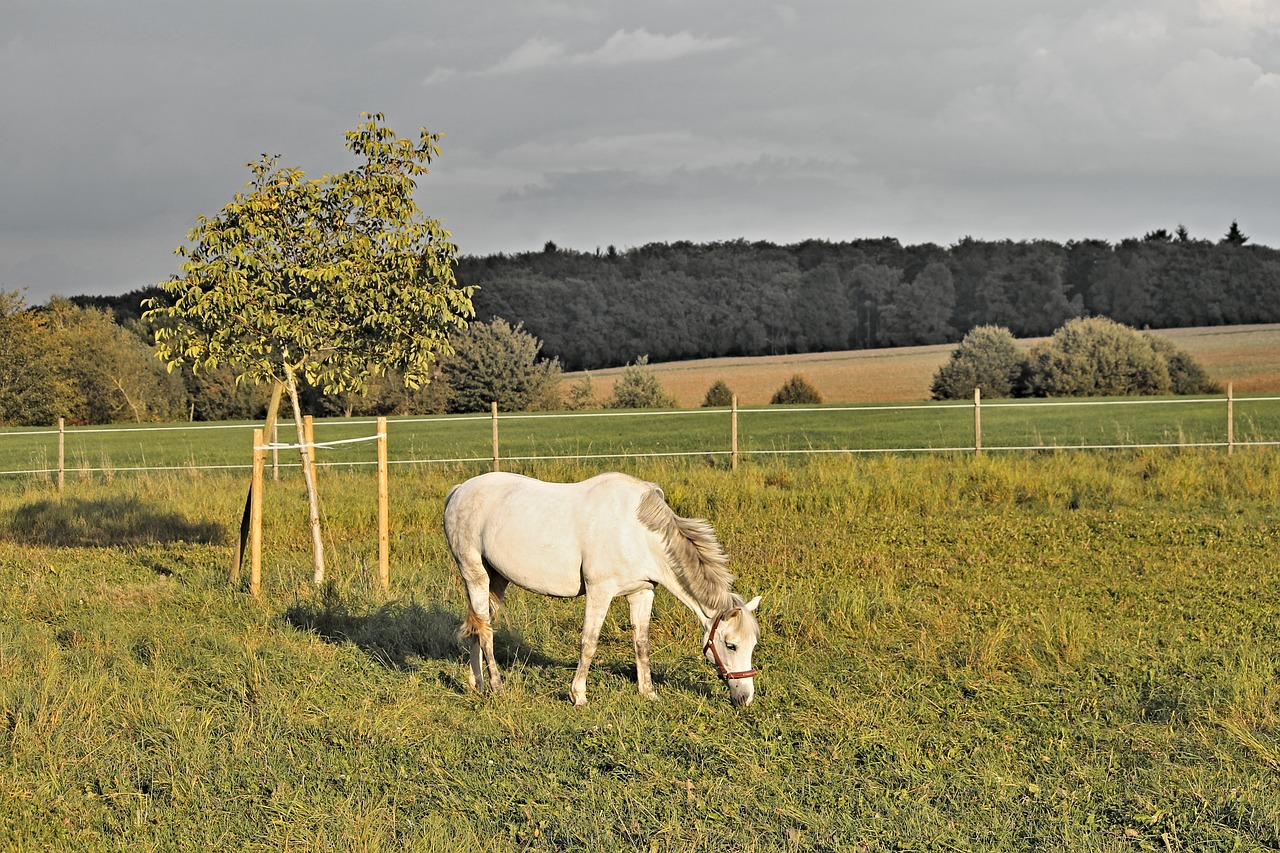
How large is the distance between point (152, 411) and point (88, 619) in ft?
165

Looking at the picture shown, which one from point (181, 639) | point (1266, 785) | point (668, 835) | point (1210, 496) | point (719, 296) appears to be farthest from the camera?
point (719, 296)

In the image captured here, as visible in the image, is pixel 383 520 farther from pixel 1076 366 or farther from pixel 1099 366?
pixel 1099 366

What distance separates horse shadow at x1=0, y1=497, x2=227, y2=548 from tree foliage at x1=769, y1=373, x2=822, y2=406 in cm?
3870

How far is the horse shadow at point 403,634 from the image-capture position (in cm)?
814

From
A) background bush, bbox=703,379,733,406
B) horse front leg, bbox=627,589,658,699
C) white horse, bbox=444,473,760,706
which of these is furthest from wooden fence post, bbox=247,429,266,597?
background bush, bbox=703,379,733,406

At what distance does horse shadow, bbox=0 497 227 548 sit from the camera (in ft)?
47.1

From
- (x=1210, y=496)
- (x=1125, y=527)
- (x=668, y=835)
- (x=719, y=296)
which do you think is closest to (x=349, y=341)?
(x=668, y=835)

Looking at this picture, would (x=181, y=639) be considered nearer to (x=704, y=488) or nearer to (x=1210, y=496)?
(x=704, y=488)

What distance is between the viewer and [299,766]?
5617 mm

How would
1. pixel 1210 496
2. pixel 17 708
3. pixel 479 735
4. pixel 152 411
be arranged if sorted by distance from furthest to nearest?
pixel 152 411, pixel 1210 496, pixel 17 708, pixel 479 735

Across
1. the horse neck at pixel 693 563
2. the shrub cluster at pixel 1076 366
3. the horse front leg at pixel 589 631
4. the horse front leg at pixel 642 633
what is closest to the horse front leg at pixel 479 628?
the horse front leg at pixel 589 631

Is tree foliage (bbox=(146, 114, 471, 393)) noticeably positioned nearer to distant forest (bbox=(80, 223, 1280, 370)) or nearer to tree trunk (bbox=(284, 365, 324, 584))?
tree trunk (bbox=(284, 365, 324, 584))

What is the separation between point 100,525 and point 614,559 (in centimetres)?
1168

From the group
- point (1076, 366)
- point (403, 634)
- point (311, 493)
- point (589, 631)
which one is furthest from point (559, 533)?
point (1076, 366)
